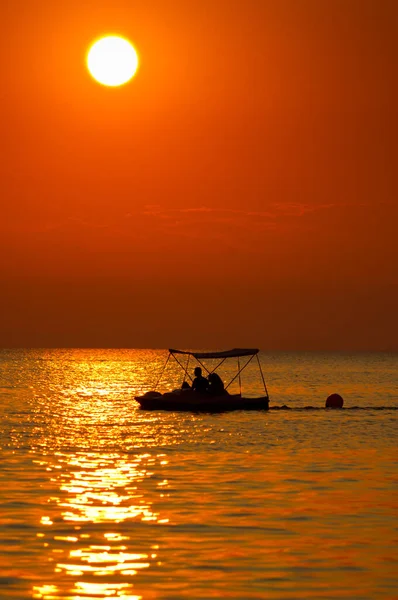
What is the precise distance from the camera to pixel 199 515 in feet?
83.7

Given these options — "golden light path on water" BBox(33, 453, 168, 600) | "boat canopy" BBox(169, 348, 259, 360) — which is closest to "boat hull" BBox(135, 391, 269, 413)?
"boat canopy" BBox(169, 348, 259, 360)

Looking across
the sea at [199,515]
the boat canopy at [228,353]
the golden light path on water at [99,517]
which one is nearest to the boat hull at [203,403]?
the boat canopy at [228,353]

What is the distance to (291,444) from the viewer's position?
4447 centimetres

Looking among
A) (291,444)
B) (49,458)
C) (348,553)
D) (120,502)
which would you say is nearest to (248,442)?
(291,444)

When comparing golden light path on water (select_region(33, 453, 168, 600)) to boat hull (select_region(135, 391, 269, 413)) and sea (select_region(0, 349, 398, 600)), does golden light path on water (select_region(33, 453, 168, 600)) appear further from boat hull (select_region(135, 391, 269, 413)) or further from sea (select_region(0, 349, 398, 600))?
boat hull (select_region(135, 391, 269, 413))

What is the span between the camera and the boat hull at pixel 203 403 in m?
60.9

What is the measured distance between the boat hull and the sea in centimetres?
919

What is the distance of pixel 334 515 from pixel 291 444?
61.1 ft

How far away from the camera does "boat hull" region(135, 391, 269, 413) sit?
200ft

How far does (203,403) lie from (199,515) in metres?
35.5

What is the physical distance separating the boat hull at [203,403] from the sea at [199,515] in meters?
9.19

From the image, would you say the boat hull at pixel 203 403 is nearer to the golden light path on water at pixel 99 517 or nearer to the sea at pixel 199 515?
the sea at pixel 199 515

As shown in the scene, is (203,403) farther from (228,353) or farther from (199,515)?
(199,515)

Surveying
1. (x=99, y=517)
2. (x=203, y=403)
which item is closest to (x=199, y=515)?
(x=99, y=517)
